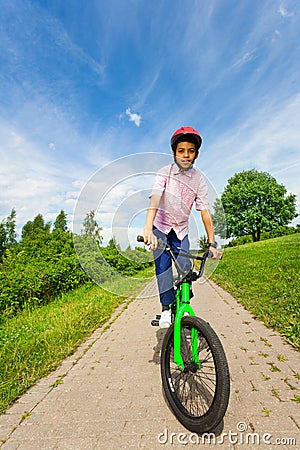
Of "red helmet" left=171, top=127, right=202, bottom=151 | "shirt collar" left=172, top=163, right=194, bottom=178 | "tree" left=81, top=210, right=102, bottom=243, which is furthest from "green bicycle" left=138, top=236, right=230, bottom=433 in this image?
"red helmet" left=171, top=127, right=202, bottom=151

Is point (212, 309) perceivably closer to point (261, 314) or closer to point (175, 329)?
point (261, 314)

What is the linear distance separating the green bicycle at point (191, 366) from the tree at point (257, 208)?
4087cm

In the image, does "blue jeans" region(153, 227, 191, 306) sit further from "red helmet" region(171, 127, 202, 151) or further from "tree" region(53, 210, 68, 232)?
"tree" region(53, 210, 68, 232)

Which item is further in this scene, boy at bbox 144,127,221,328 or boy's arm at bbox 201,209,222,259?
boy's arm at bbox 201,209,222,259

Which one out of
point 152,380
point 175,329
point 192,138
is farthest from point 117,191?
point 152,380

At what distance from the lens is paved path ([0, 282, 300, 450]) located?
2.38 meters

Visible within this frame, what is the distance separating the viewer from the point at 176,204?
323cm

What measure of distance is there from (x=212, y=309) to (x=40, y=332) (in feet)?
11.5

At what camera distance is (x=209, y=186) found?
319 cm

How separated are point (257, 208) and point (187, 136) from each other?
41.8m

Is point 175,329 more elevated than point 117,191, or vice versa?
point 117,191

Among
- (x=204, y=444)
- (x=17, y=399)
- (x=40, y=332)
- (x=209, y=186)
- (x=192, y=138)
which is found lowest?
(x=204, y=444)

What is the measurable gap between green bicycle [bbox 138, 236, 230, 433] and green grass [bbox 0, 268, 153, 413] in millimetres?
626

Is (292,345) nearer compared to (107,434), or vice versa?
(107,434)
